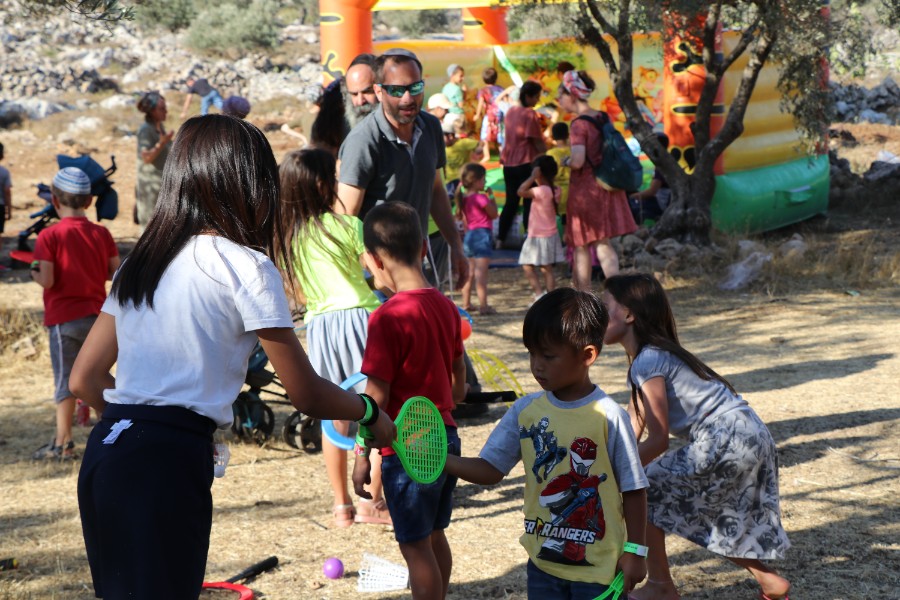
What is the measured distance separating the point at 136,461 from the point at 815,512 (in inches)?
132

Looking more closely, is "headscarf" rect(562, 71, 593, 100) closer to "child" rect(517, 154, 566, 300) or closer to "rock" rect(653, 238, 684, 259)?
"child" rect(517, 154, 566, 300)

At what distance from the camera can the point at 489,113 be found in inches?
561

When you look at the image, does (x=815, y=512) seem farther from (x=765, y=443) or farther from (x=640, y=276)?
(x=640, y=276)

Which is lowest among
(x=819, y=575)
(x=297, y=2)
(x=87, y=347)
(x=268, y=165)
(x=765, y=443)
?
(x=819, y=575)

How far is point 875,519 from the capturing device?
14.5 feet

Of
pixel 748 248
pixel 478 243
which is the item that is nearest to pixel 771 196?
pixel 748 248

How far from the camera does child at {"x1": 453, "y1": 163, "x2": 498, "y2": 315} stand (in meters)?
9.20

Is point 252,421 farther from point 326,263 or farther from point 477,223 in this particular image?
point 477,223

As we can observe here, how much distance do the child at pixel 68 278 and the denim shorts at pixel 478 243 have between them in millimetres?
4093

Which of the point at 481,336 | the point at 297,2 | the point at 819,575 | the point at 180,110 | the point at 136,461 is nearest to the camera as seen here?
the point at 136,461

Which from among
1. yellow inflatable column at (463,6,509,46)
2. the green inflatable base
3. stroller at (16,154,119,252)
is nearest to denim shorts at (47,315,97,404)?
stroller at (16,154,119,252)

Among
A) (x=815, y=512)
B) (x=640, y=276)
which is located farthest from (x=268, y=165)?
(x=815, y=512)

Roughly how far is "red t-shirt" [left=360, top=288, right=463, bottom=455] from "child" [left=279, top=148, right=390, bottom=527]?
0.99 metres

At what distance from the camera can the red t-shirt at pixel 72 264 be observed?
18.2ft
